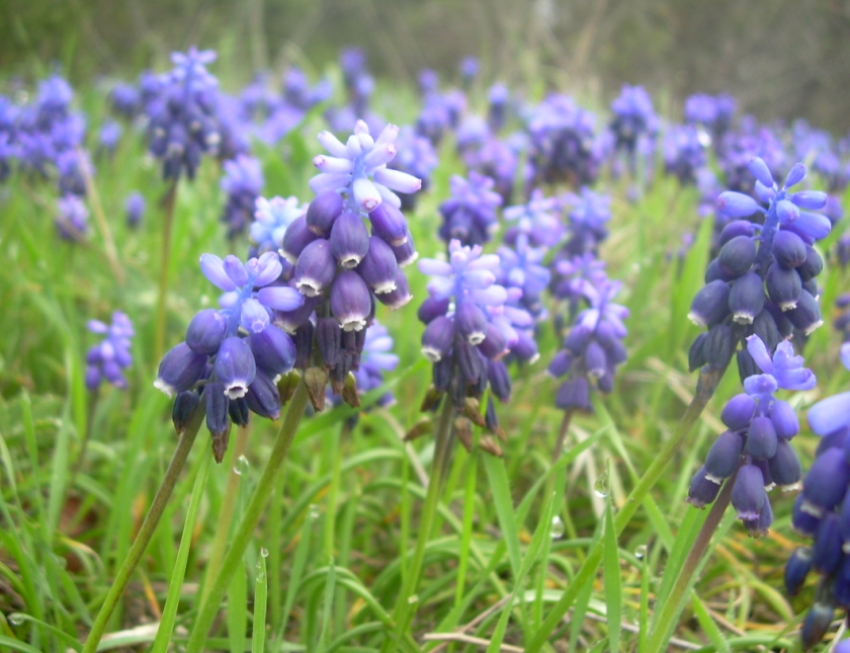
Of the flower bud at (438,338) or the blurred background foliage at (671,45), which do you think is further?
the blurred background foliage at (671,45)

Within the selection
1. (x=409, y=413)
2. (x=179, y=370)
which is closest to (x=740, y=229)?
(x=179, y=370)

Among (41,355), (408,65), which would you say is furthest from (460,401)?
(408,65)

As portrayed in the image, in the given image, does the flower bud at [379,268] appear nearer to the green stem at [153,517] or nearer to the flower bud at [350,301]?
the flower bud at [350,301]

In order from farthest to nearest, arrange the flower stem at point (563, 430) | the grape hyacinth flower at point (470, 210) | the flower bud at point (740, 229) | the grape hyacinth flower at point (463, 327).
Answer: the grape hyacinth flower at point (470, 210) → the flower stem at point (563, 430) → the grape hyacinth flower at point (463, 327) → the flower bud at point (740, 229)

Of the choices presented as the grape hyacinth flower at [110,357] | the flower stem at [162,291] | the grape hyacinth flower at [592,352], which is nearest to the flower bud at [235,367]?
the grape hyacinth flower at [592,352]

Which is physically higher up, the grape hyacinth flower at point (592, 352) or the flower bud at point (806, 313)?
the grape hyacinth flower at point (592, 352)

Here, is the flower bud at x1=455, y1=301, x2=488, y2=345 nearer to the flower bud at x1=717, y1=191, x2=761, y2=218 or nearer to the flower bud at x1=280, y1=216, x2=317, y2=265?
the flower bud at x1=280, y1=216, x2=317, y2=265
